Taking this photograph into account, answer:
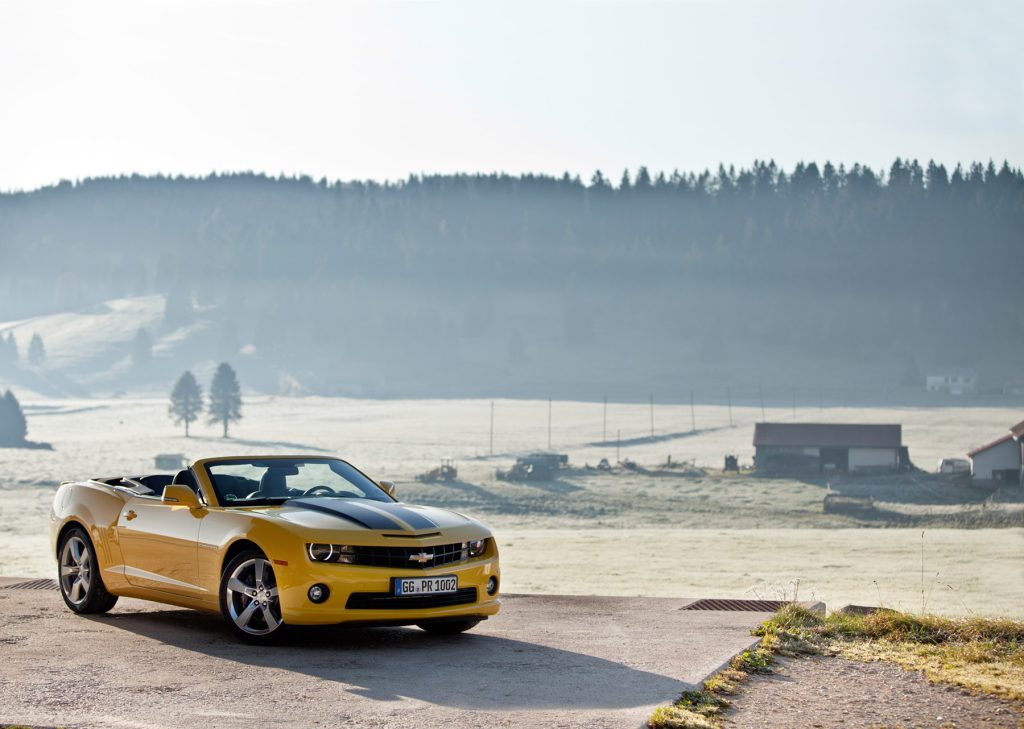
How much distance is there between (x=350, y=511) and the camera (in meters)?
9.41

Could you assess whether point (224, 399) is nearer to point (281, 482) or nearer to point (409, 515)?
point (281, 482)

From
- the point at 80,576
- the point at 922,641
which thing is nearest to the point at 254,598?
the point at 80,576

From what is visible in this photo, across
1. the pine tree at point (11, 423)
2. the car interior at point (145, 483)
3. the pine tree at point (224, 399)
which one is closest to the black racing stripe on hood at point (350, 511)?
the car interior at point (145, 483)

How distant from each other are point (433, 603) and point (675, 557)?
3276 centimetres

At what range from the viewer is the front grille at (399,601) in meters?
8.88

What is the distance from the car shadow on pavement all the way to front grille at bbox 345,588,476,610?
0.30 m

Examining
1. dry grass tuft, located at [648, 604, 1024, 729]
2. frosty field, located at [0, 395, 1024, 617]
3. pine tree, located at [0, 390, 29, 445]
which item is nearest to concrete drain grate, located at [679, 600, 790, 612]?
dry grass tuft, located at [648, 604, 1024, 729]

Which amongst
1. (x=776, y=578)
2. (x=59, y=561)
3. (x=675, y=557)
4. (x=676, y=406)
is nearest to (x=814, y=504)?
(x=675, y=557)

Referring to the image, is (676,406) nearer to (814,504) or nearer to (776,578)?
(814,504)

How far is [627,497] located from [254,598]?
6118 centimetres

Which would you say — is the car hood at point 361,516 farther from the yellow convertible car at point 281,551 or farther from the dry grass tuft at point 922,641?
the dry grass tuft at point 922,641

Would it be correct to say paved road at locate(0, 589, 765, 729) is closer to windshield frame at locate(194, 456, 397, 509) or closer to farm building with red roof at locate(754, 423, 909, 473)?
windshield frame at locate(194, 456, 397, 509)

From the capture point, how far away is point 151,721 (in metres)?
6.61

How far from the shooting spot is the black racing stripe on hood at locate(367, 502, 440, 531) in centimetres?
932
